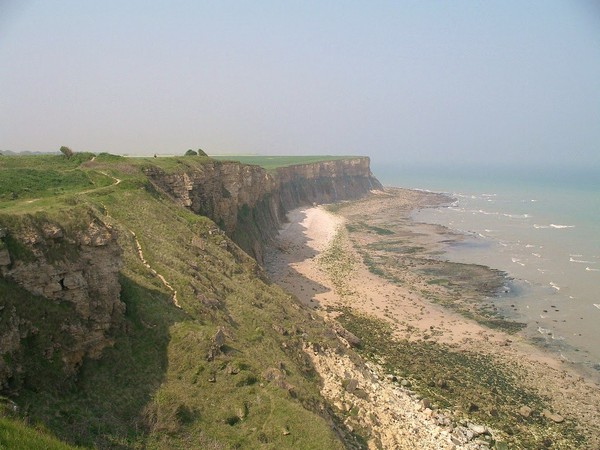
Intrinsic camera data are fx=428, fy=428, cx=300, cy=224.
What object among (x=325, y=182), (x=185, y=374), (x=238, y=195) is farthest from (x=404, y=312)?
(x=325, y=182)

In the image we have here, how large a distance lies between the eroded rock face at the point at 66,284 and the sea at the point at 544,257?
34603 millimetres

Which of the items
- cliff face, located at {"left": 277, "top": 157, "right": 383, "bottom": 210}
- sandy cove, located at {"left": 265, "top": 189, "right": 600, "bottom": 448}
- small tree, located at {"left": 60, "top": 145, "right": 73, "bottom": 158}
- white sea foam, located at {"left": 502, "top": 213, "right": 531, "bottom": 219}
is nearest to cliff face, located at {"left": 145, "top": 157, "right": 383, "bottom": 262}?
cliff face, located at {"left": 277, "top": 157, "right": 383, "bottom": 210}

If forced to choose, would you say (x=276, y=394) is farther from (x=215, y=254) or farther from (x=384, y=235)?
(x=384, y=235)

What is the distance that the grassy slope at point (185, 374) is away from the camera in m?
15.0

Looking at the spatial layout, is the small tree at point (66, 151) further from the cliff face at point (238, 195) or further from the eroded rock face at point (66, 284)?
the eroded rock face at point (66, 284)

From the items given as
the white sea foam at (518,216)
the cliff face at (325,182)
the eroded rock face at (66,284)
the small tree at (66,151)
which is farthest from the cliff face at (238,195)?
the white sea foam at (518,216)

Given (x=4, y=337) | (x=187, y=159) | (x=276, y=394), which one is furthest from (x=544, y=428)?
(x=187, y=159)

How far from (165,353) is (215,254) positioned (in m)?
16.4

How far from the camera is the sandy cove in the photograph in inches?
978

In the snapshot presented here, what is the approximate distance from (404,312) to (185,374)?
2945 cm

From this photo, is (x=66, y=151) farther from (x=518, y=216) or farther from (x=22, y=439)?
(x=518, y=216)

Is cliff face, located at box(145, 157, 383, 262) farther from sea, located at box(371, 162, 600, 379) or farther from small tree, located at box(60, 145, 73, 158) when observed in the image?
sea, located at box(371, 162, 600, 379)

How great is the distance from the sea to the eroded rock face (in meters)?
34.6

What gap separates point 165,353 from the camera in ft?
63.8
